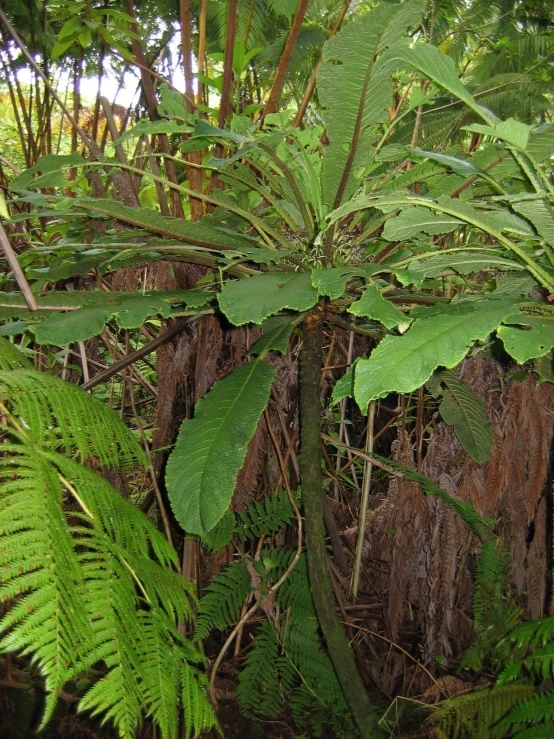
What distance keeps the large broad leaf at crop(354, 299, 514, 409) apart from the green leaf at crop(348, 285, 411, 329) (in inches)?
2.0

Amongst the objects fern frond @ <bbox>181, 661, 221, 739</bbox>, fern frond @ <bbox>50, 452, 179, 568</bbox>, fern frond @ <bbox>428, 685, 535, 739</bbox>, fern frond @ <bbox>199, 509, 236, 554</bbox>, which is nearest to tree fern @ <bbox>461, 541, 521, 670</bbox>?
fern frond @ <bbox>428, 685, 535, 739</bbox>

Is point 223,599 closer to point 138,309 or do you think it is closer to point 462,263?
point 138,309

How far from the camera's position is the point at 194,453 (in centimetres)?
97

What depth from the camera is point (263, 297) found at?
2.77 ft

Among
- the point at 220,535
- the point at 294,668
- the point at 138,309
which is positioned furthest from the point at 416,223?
the point at 294,668

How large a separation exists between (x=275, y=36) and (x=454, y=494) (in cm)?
294

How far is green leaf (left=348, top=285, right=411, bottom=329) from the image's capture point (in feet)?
2.67

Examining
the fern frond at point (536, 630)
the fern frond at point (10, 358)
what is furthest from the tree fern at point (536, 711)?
the fern frond at point (10, 358)

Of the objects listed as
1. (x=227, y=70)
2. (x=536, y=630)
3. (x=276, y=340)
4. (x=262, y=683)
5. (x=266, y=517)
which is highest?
(x=227, y=70)

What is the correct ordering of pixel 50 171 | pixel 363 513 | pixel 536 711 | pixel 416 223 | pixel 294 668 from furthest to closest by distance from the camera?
pixel 363 513, pixel 294 668, pixel 50 171, pixel 536 711, pixel 416 223

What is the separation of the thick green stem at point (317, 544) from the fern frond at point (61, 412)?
13.9 inches

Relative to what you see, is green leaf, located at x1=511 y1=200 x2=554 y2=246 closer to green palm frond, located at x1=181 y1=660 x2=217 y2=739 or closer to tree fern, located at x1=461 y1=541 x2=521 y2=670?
green palm frond, located at x1=181 y1=660 x2=217 y2=739

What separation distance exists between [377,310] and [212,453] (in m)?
0.37

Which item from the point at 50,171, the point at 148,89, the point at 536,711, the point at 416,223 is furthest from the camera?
the point at 148,89
